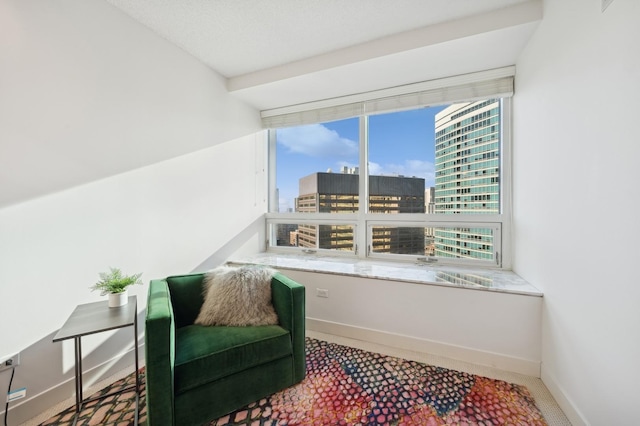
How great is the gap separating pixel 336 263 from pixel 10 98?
2593 mm

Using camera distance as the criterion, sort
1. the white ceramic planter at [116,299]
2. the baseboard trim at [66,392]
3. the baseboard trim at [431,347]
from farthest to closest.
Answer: the baseboard trim at [431,347] < the white ceramic planter at [116,299] < the baseboard trim at [66,392]

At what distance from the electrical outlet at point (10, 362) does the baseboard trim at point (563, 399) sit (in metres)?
3.02

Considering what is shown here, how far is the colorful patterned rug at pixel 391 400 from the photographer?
146cm

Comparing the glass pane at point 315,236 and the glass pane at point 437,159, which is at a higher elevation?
the glass pane at point 437,159

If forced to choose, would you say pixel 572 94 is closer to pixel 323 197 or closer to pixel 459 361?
pixel 459 361

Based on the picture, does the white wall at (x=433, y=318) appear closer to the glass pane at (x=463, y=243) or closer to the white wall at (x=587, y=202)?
the white wall at (x=587, y=202)

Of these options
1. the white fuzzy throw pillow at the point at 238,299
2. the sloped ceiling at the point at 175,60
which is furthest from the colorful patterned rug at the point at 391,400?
the sloped ceiling at the point at 175,60

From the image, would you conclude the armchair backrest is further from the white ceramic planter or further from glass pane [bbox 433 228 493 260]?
glass pane [bbox 433 228 493 260]

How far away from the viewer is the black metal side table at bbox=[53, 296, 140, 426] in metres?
1.34

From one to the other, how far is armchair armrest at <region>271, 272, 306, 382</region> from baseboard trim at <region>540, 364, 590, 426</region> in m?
1.52

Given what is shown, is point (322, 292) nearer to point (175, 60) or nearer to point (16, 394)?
point (16, 394)

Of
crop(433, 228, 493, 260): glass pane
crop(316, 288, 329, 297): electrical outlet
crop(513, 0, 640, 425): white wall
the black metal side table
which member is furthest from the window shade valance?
the black metal side table

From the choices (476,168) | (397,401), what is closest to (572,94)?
(476,168)

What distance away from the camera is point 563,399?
1503 millimetres
